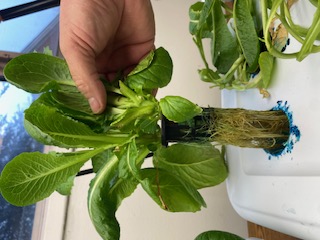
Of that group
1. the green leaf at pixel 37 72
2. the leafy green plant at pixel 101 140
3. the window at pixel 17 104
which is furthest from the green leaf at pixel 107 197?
the window at pixel 17 104

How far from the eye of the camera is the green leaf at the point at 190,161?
1.42 ft

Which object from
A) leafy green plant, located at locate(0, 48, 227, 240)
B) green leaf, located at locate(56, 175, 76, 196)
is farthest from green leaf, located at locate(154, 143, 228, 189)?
green leaf, located at locate(56, 175, 76, 196)

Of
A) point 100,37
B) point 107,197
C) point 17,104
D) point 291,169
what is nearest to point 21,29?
point 17,104

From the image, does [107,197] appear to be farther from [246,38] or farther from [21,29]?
[21,29]

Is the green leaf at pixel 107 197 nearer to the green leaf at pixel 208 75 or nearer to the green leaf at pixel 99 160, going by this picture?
the green leaf at pixel 99 160

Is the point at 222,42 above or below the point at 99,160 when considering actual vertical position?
above

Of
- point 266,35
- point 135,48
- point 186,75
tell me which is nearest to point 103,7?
point 135,48

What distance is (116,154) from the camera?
0.39 meters

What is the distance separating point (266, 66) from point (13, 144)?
0.48 meters

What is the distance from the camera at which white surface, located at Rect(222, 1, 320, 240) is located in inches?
13.4

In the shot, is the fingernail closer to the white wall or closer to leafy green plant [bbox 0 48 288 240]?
leafy green plant [bbox 0 48 288 240]

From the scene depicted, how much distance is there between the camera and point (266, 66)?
15.8 inches

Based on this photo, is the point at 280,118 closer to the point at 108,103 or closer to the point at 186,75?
the point at 108,103

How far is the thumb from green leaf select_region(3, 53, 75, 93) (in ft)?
0.08
